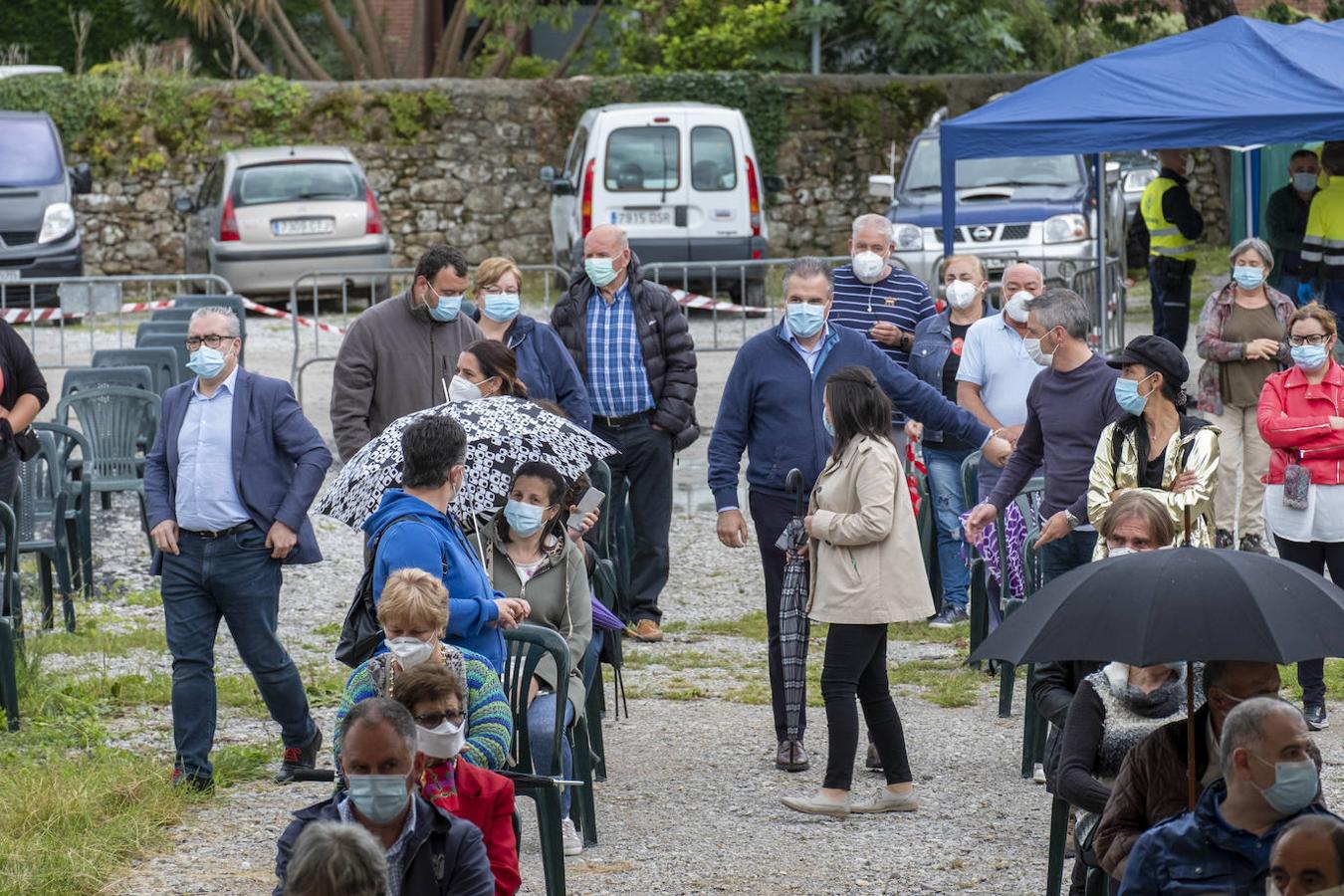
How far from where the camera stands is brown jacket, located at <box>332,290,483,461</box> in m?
8.16

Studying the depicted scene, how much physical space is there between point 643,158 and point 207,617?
1520 centimetres

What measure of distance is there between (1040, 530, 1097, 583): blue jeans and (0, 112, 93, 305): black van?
15.0 meters

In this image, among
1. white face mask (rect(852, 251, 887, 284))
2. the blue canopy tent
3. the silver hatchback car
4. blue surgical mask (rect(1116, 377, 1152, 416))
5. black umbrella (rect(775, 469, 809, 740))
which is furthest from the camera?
the silver hatchback car

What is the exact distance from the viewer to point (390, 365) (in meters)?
8.23

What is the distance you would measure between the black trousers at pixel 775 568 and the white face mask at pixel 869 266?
2.56 metres

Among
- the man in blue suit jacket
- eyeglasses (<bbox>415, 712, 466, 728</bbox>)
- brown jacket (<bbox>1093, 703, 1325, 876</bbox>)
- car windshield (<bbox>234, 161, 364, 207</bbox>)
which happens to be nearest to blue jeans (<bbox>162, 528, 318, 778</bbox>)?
the man in blue suit jacket

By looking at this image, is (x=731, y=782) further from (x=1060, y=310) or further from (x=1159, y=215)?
(x=1159, y=215)

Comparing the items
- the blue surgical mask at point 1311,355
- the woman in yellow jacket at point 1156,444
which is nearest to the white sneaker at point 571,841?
the woman in yellow jacket at point 1156,444

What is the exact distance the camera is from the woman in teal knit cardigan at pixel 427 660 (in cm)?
494

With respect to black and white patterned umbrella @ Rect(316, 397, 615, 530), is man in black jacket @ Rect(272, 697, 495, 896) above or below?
below

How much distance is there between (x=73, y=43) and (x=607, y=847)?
28.4 meters

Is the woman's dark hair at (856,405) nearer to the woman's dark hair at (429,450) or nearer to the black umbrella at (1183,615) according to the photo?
the woman's dark hair at (429,450)

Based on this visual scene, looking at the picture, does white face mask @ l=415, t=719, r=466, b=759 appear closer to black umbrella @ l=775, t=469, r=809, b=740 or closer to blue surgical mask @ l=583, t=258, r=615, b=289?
black umbrella @ l=775, t=469, r=809, b=740

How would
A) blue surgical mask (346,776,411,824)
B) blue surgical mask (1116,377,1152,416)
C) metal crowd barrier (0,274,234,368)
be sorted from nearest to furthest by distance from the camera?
blue surgical mask (346,776,411,824) < blue surgical mask (1116,377,1152,416) < metal crowd barrier (0,274,234,368)
